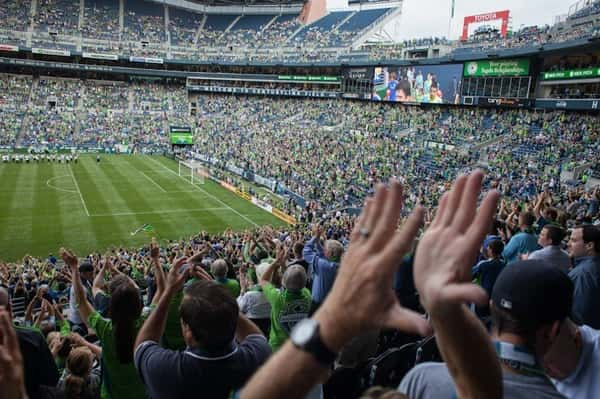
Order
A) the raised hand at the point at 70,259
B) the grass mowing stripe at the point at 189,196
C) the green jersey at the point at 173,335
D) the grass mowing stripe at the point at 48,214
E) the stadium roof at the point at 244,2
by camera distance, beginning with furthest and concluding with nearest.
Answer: the stadium roof at the point at 244,2
the grass mowing stripe at the point at 189,196
the grass mowing stripe at the point at 48,214
the green jersey at the point at 173,335
the raised hand at the point at 70,259

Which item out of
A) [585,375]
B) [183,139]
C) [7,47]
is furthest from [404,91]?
[7,47]

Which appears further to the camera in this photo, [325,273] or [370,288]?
[325,273]

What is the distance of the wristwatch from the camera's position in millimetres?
1438

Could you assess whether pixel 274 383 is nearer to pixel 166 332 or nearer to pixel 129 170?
pixel 166 332

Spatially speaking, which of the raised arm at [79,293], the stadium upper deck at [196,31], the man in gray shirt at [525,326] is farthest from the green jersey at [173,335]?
the stadium upper deck at [196,31]

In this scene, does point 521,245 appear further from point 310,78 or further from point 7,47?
point 7,47

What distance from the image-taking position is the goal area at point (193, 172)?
40.9 metres

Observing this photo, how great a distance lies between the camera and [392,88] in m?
48.0

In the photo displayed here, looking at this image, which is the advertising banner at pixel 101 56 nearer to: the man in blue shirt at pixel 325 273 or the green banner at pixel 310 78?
the green banner at pixel 310 78

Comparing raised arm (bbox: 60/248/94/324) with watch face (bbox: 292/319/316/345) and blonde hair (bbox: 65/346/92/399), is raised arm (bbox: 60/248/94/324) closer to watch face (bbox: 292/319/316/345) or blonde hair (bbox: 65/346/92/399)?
blonde hair (bbox: 65/346/92/399)

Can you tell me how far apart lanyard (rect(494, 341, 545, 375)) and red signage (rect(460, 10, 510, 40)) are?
50996mm

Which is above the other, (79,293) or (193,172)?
(79,293)

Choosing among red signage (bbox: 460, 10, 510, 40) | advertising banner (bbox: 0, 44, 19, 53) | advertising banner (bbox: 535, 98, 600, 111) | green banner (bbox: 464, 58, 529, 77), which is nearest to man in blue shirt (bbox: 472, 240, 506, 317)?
advertising banner (bbox: 535, 98, 600, 111)

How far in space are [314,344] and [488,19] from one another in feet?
185
